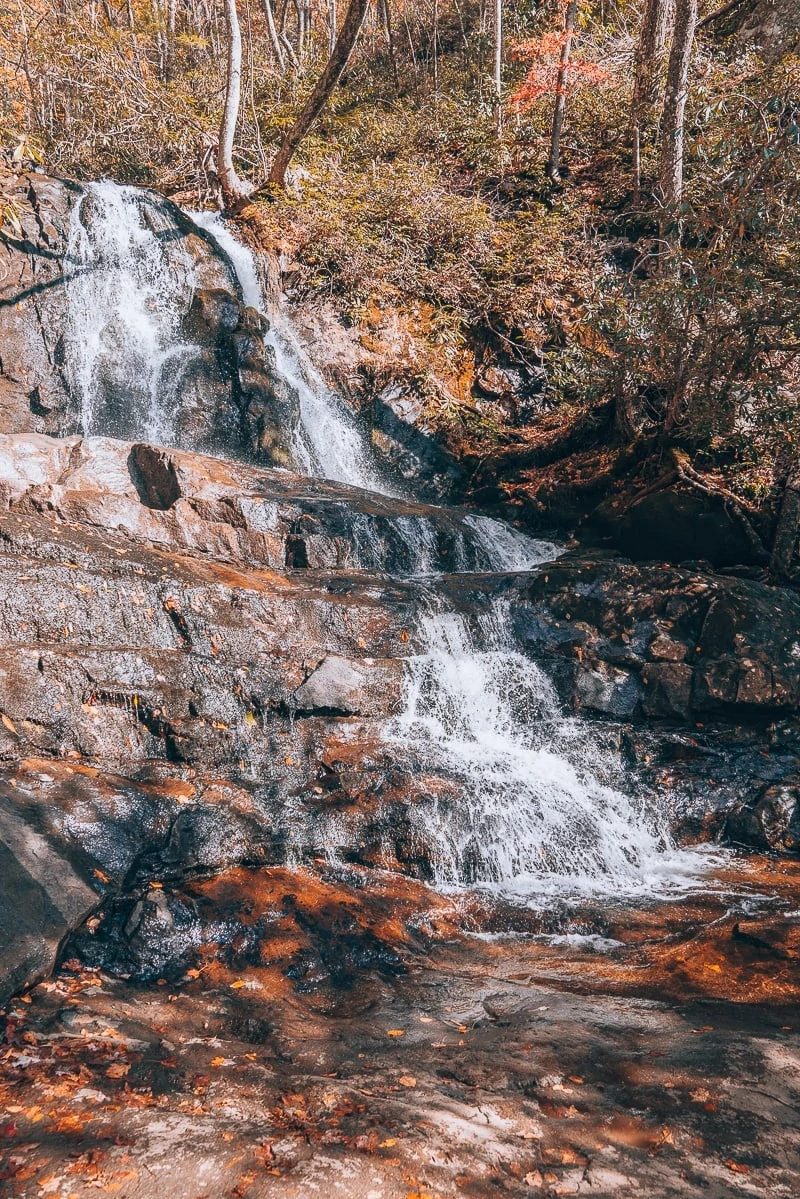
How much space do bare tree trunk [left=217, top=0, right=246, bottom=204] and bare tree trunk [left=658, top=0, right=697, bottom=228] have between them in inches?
322

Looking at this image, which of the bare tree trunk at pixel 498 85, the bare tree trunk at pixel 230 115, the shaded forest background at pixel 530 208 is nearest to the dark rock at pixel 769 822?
the shaded forest background at pixel 530 208

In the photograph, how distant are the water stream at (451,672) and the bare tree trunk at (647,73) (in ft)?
28.5

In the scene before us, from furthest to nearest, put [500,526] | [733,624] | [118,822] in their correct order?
1. [500,526]
2. [733,624]
3. [118,822]

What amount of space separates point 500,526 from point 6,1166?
9.34m

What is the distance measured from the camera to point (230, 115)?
556 inches

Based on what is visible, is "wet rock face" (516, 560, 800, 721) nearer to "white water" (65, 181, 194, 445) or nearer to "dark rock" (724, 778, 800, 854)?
"dark rock" (724, 778, 800, 854)

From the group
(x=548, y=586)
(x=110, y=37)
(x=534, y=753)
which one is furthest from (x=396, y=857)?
(x=110, y=37)

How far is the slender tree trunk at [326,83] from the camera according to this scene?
10.9 m

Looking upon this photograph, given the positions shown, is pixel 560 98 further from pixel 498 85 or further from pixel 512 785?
pixel 512 785

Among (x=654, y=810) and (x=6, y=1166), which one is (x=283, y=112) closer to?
(x=654, y=810)

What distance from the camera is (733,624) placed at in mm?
7570

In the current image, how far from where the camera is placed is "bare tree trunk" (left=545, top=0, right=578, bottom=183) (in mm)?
14836

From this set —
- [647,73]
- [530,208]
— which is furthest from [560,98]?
[530,208]

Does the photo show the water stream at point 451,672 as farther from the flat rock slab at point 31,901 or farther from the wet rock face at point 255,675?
the flat rock slab at point 31,901
